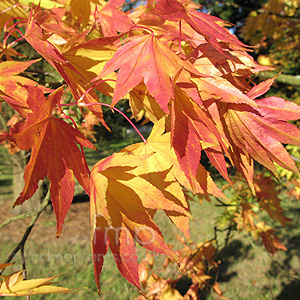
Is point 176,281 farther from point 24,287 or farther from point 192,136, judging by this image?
point 192,136

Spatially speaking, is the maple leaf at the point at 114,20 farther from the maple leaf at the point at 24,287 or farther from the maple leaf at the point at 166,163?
the maple leaf at the point at 24,287

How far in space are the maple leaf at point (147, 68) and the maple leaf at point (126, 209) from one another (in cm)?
10

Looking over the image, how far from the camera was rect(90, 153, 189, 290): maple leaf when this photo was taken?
1.24 feet

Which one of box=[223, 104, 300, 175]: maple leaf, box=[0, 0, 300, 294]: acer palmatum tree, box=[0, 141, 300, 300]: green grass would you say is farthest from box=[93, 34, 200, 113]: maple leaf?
box=[0, 141, 300, 300]: green grass

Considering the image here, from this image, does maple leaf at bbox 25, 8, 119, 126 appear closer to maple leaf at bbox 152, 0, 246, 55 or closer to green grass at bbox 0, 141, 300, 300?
maple leaf at bbox 152, 0, 246, 55

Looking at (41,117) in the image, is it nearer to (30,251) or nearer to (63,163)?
(63,163)

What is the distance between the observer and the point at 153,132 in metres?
0.46

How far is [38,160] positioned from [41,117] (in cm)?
6

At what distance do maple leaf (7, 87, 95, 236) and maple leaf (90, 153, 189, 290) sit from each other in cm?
4

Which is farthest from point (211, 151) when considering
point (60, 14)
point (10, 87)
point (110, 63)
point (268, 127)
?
point (60, 14)

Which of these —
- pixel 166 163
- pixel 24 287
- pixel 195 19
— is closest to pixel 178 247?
pixel 24 287

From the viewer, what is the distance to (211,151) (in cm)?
43

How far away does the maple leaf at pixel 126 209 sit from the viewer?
379 mm

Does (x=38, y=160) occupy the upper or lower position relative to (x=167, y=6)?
lower
